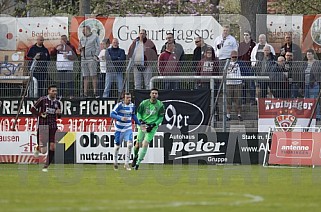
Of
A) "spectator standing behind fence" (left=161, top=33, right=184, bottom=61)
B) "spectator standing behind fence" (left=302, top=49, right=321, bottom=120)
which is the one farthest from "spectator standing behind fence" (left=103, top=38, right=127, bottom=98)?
"spectator standing behind fence" (left=302, top=49, right=321, bottom=120)

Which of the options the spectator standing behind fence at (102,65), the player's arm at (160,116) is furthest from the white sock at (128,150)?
the spectator standing behind fence at (102,65)

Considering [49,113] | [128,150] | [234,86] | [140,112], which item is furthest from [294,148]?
[49,113]

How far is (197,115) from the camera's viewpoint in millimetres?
30125

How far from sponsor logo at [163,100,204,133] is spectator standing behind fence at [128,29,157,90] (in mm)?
982

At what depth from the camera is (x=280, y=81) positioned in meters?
29.0

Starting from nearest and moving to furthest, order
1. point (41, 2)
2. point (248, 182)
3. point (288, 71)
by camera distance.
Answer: point (248, 182)
point (288, 71)
point (41, 2)

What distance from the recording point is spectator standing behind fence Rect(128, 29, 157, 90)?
29.7m

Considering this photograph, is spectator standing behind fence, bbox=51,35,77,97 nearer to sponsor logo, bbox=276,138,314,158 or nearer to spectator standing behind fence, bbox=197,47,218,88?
spectator standing behind fence, bbox=197,47,218,88

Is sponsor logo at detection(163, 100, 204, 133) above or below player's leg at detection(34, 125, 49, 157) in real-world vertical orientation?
above

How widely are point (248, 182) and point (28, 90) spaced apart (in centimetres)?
1190

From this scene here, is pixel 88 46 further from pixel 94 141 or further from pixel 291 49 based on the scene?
pixel 291 49

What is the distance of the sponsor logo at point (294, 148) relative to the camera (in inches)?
1097

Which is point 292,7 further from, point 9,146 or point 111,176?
point 111,176

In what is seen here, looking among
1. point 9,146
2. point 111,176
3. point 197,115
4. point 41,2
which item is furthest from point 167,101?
point 41,2
